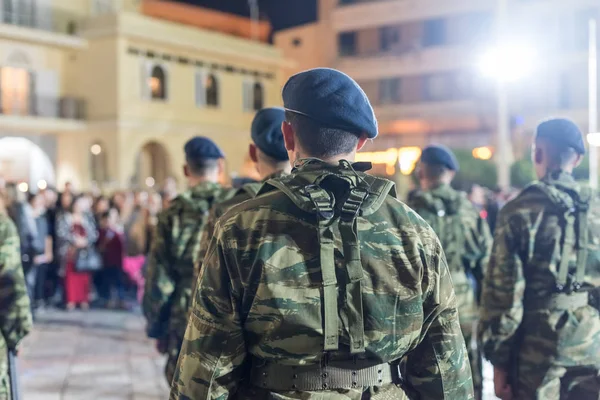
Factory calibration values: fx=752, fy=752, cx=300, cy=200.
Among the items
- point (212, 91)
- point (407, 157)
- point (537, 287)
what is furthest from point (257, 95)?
point (537, 287)

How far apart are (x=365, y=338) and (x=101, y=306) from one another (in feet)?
35.1

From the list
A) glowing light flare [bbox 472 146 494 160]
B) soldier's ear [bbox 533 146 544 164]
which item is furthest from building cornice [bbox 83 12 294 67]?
soldier's ear [bbox 533 146 544 164]

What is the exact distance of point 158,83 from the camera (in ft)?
95.3

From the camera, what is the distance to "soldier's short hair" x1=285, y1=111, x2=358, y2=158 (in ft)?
8.10

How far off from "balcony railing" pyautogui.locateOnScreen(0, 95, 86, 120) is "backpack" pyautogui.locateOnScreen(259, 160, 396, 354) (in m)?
26.1

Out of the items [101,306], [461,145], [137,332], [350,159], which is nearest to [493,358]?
[350,159]

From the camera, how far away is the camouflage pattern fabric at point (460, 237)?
585cm

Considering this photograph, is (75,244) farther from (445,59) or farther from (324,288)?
(445,59)

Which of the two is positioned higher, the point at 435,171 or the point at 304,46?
the point at 304,46

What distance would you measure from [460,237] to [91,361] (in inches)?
185

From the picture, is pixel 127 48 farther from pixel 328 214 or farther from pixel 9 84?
pixel 328 214

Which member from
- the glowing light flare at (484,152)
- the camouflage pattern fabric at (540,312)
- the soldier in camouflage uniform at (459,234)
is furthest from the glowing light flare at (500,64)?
the camouflage pattern fabric at (540,312)

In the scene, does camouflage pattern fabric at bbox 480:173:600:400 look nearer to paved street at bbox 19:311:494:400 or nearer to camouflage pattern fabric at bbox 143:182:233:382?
camouflage pattern fabric at bbox 143:182:233:382

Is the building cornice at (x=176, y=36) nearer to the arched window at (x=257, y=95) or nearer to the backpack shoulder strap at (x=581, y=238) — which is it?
the arched window at (x=257, y=95)
